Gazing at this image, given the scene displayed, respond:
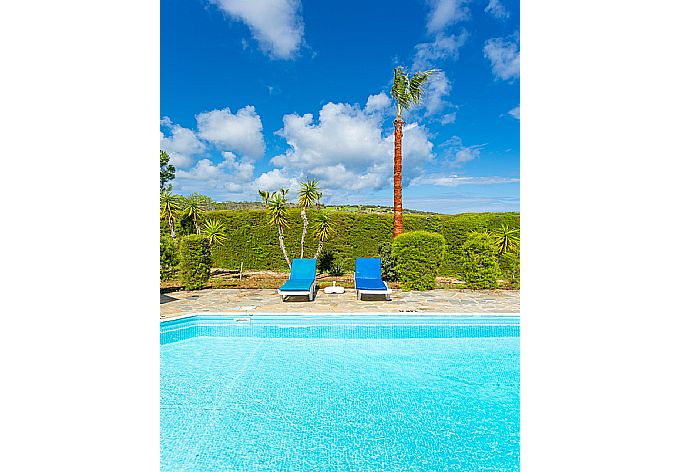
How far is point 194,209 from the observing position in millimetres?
11258

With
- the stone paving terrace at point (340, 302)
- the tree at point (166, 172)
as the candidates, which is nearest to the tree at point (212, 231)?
the stone paving terrace at point (340, 302)

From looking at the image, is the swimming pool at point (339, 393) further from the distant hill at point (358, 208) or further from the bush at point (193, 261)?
the distant hill at point (358, 208)

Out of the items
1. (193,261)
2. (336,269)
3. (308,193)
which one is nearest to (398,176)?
(308,193)

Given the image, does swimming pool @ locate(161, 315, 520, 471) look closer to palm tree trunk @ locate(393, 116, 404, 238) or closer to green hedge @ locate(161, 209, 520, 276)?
palm tree trunk @ locate(393, 116, 404, 238)

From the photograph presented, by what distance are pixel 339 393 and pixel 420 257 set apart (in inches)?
216

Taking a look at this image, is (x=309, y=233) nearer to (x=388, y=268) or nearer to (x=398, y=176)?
(x=388, y=268)

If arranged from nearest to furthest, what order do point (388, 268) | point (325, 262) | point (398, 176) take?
point (388, 268) → point (398, 176) → point (325, 262)

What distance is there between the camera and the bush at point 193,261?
9258 millimetres

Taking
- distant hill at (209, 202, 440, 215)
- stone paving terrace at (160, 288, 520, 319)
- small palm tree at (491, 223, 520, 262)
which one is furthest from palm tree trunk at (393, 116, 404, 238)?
small palm tree at (491, 223, 520, 262)

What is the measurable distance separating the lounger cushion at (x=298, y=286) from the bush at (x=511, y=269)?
16.5 ft

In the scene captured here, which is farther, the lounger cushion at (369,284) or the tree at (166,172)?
the tree at (166,172)
